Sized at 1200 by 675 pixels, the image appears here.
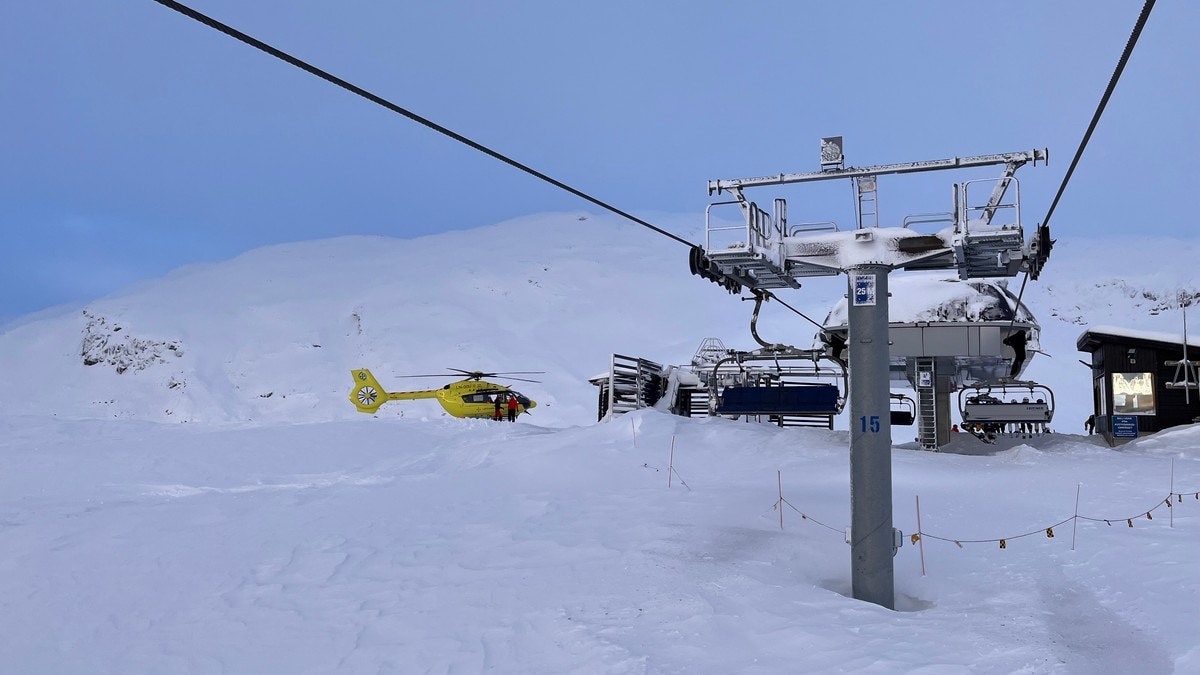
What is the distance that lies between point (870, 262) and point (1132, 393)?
24893 millimetres

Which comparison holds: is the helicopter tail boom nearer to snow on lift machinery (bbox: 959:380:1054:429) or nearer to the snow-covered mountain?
the snow-covered mountain

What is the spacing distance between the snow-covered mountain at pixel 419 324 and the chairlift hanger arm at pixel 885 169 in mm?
37795

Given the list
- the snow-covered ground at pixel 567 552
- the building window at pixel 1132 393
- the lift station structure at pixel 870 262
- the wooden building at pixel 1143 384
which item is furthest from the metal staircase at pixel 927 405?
the lift station structure at pixel 870 262

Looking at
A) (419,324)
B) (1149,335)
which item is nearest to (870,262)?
(1149,335)

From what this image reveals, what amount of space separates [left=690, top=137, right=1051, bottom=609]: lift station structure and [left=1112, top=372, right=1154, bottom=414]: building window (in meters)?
22.0

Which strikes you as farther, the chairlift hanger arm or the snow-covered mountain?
the snow-covered mountain

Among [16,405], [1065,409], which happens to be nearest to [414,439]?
[1065,409]

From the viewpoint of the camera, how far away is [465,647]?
777cm

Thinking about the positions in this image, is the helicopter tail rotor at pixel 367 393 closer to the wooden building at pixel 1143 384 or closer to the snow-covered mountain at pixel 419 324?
the snow-covered mountain at pixel 419 324

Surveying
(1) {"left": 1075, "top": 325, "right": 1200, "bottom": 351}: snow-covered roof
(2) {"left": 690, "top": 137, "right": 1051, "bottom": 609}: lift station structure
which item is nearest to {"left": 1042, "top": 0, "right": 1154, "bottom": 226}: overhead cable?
(2) {"left": 690, "top": 137, "right": 1051, "bottom": 609}: lift station structure

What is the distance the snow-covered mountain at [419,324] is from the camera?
197 feet

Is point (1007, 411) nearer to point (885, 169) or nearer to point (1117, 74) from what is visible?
point (885, 169)

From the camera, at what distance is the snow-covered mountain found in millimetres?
60031

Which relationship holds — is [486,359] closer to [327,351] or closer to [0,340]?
[327,351]
